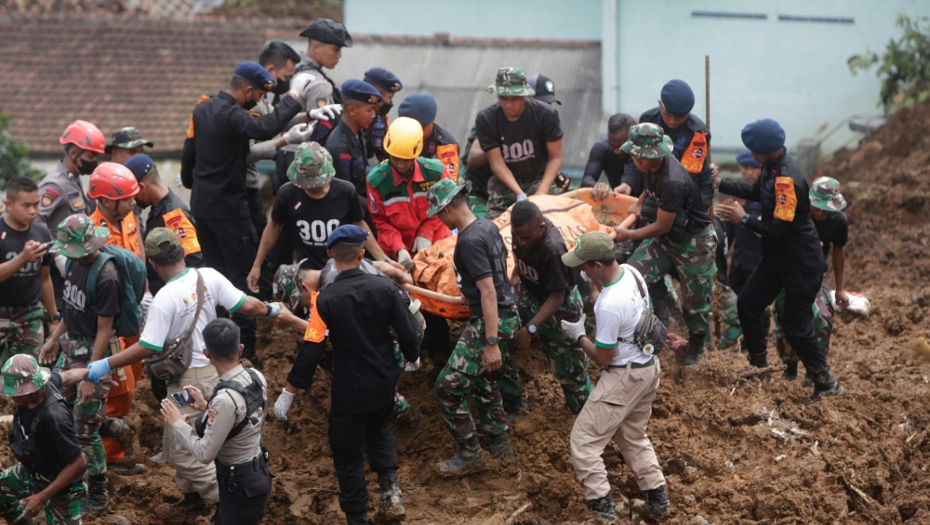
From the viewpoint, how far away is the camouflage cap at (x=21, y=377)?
6.89m

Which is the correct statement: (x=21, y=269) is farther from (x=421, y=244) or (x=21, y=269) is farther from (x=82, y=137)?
(x=421, y=244)

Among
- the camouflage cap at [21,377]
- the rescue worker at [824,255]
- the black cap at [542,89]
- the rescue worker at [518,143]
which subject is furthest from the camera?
the black cap at [542,89]

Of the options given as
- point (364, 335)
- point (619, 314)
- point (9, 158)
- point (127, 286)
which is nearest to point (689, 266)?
point (619, 314)

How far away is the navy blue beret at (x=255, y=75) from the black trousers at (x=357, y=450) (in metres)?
3.15

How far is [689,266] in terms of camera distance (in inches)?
378

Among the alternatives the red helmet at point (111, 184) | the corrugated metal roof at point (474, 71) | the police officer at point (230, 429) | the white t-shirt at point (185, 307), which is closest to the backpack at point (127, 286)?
the white t-shirt at point (185, 307)

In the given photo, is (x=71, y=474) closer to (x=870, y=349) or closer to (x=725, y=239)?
(x=725, y=239)

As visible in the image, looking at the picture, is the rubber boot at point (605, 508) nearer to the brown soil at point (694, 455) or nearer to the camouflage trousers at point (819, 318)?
the brown soil at point (694, 455)

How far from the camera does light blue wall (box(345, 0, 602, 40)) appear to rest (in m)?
21.8

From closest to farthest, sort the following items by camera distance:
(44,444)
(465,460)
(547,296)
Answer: (44,444) → (547,296) → (465,460)

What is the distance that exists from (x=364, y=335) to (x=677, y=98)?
12.1 ft

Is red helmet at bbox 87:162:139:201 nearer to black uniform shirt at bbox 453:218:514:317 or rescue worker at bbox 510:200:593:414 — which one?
black uniform shirt at bbox 453:218:514:317

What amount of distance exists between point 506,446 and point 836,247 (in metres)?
3.89

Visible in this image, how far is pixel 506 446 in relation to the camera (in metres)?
8.73
